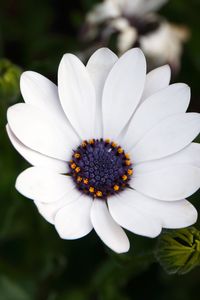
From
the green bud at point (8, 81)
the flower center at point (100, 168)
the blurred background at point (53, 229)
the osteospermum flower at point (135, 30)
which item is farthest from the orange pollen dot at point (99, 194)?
the osteospermum flower at point (135, 30)

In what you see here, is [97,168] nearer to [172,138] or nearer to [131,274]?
[172,138]

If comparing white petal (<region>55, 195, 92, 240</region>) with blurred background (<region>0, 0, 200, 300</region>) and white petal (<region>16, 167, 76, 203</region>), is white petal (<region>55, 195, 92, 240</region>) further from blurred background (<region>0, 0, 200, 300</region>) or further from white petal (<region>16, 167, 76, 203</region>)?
blurred background (<region>0, 0, 200, 300</region>)

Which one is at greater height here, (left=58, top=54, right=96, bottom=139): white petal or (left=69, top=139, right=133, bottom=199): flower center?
(left=58, top=54, right=96, bottom=139): white petal

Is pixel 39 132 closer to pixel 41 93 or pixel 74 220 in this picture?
pixel 41 93

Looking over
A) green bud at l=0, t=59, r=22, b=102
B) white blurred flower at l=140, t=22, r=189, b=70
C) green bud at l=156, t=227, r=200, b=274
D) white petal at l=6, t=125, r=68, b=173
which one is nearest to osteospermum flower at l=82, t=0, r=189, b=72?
white blurred flower at l=140, t=22, r=189, b=70

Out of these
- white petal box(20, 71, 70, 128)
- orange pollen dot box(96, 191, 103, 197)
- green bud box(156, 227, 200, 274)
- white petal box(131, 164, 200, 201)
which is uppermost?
white petal box(20, 71, 70, 128)

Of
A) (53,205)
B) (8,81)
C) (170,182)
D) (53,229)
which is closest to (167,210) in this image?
(170,182)
